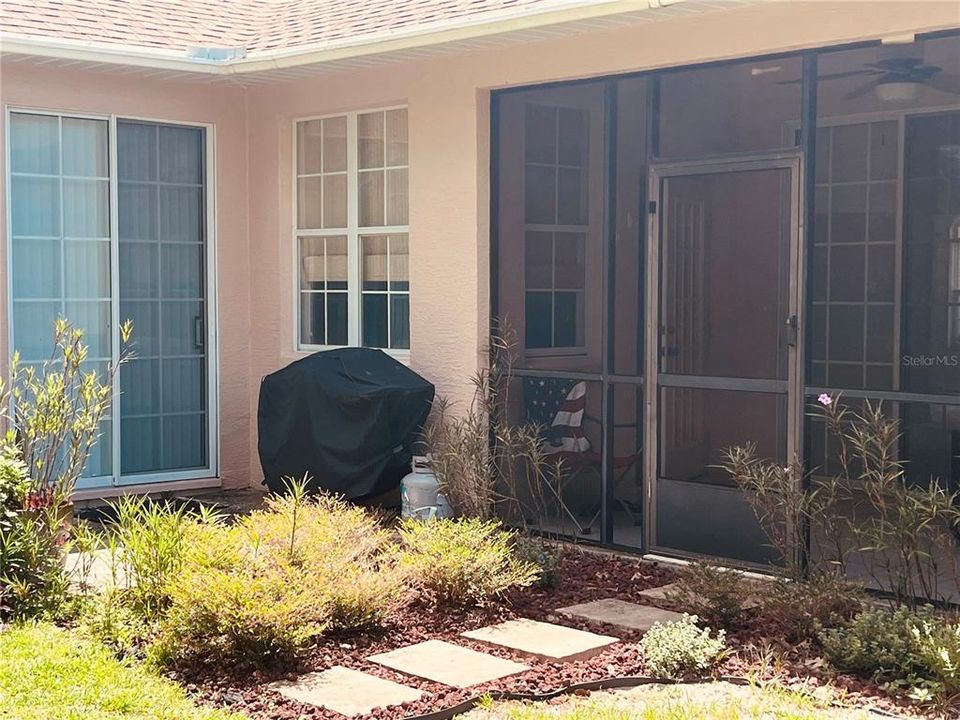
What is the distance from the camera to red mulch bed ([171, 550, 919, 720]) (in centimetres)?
524

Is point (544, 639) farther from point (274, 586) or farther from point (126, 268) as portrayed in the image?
point (126, 268)


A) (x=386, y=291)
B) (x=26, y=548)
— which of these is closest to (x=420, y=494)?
(x=386, y=291)

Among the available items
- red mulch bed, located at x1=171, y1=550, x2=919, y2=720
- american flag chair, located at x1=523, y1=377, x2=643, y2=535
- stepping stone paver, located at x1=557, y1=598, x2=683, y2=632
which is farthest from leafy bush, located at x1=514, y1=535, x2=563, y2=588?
american flag chair, located at x1=523, y1=377, x2=643, y2=535

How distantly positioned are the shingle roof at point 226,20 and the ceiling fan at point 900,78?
1920mm

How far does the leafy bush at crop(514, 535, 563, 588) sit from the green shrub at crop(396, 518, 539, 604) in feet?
0.61

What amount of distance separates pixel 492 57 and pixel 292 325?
2.90 meters

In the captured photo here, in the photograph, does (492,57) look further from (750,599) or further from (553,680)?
(553,680)

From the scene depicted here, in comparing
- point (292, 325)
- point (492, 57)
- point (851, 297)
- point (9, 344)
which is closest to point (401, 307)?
point (292, 325)

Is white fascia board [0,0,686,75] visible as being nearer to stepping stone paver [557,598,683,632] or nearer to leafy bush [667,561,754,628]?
leafy bush [667,561,754,628]

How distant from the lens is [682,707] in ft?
16.3

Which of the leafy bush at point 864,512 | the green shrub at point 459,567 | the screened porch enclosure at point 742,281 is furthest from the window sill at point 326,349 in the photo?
the leafy bush at point 864,512

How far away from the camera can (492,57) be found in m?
8.66

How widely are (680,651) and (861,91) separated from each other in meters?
3.70

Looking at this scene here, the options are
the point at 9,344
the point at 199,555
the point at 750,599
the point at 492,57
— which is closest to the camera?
the point at 199,555
